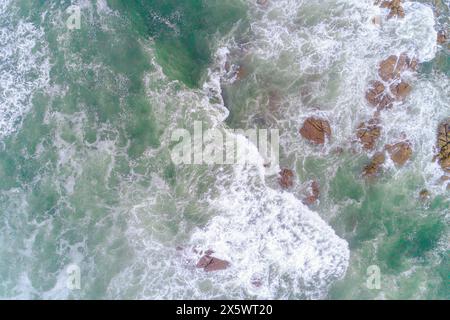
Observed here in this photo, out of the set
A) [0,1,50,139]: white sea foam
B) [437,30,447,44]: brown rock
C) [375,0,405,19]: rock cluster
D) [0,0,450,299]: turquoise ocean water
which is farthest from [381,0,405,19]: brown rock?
[0,1,50,139]: white sea foam

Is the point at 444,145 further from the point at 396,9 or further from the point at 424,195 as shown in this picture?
the point at 396,9

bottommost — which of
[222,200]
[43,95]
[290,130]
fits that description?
[222,200]

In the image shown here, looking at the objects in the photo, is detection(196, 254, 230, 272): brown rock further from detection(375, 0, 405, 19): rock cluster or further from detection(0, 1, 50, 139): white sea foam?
detection(375, 0, 405, 19): rock cluster

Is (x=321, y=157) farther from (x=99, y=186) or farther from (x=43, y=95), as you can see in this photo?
(x=43, y=95)

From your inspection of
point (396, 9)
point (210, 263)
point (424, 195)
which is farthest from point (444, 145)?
point (210, 263)

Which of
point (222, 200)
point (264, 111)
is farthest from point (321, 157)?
point (222, 200)

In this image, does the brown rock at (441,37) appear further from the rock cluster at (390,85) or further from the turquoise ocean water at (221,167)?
the rock cluster at (390,85)
